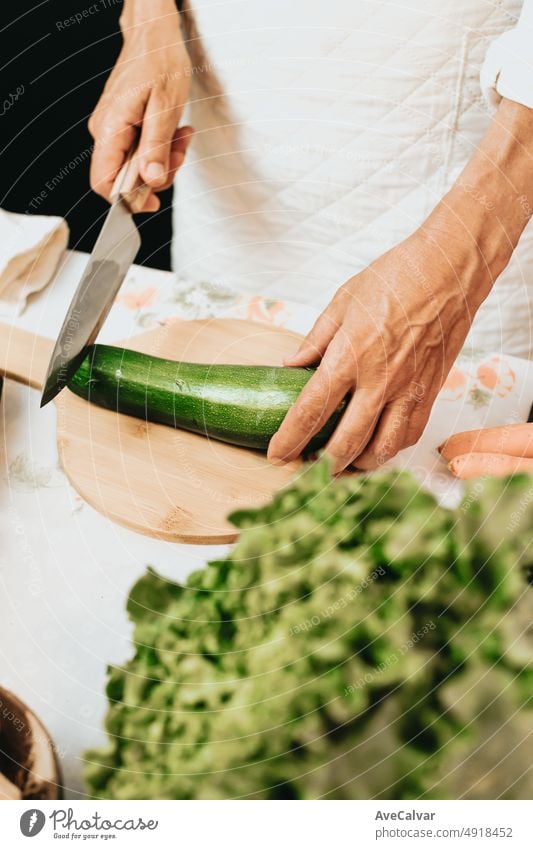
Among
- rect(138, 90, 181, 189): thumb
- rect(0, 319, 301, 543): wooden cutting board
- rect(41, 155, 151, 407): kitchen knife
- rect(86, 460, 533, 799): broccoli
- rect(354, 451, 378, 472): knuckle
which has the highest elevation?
rect(138, 90, 181, 189): thumb

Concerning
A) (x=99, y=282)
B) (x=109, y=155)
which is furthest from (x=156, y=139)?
(x=99, y=282)

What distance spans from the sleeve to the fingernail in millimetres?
300

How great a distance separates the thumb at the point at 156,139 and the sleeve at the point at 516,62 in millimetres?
302

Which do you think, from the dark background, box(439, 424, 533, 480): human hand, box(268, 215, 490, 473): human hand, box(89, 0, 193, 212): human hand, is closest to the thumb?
box(89, 0, 193, 212): human hand

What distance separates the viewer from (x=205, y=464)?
1.93ft

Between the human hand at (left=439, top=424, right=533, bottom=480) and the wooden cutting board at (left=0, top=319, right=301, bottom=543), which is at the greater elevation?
the wooden cutting board at (left=0, top=319, right=301, bottom=543)

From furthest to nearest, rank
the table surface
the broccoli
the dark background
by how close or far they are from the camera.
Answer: the dark background, the table surface, the broccoli

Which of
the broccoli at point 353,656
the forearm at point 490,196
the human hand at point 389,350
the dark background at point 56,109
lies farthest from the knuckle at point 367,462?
the dark background at point 56,109

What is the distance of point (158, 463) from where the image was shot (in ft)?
1.92

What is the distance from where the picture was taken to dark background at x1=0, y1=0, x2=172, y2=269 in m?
0.74

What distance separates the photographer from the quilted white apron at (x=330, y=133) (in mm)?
655

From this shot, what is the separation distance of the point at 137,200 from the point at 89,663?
0.40 meters

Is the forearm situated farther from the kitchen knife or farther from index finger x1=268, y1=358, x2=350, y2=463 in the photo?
the kitchen knife
